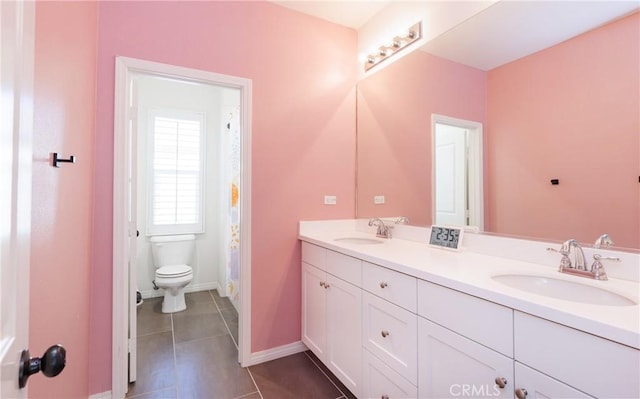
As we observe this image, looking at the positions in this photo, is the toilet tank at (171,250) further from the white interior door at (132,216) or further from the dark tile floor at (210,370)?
the white interior door at (132,216)

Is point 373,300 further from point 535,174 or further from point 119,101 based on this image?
point 119,101

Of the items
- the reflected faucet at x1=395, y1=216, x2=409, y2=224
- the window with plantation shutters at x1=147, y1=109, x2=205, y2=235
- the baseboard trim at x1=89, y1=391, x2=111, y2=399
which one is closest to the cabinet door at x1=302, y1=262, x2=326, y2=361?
the reflected faucet at x1=395, y1=216, x2=409, y2=224

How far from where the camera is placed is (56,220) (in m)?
1.08

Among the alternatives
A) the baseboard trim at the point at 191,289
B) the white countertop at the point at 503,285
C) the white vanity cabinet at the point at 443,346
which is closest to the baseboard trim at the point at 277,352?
the white vanity cabinet at the point at 443,346

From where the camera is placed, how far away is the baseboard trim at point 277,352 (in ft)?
7.01

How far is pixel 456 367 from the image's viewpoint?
3.53 ft

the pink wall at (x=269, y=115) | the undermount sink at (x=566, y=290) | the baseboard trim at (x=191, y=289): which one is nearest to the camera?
the undermount sink at (x=566, y=290)

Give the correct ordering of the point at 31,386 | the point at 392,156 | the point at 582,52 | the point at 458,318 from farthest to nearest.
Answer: the point at 392,156, the point at 582,52, the point at 458,318, the point at 31,386

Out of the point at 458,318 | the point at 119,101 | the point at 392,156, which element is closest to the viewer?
the point at 458,318

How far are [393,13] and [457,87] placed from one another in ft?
2.84

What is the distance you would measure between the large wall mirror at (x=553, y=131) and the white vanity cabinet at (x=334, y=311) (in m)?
0.71

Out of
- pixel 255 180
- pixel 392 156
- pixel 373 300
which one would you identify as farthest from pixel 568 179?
pixel 255 180

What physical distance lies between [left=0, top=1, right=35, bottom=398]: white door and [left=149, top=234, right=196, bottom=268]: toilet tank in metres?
2.95

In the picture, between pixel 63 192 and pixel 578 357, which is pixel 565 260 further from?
pixel 63 192
